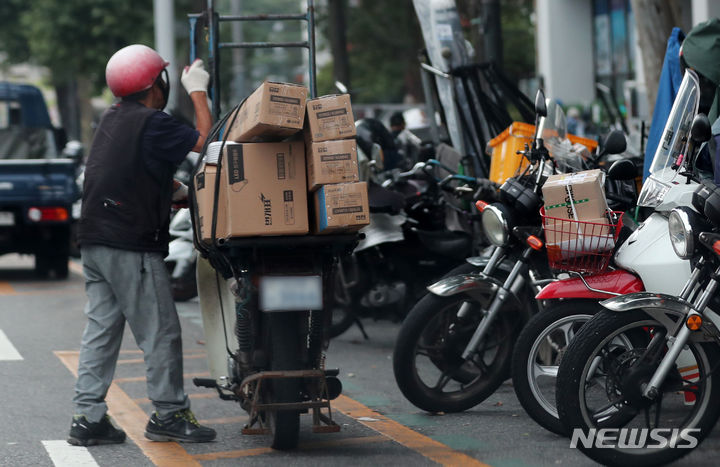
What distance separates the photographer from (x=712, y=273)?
183 inches

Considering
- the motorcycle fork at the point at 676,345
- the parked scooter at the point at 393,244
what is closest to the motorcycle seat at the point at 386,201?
the parked scooter at the point at 393,244

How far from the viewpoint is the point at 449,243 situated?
25.4 feet

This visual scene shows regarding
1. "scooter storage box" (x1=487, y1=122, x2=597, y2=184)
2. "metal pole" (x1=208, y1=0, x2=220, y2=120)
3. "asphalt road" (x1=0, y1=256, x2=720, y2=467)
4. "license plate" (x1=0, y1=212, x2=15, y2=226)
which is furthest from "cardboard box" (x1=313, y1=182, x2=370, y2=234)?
"license plate" (x1=0, y1=212, x2=15, y2=226)

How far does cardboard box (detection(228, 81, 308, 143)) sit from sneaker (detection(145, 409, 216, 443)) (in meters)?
1.43

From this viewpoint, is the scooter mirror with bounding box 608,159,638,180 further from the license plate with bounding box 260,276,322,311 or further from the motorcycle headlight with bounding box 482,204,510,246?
the license plate with bounding box 260,276,322,311

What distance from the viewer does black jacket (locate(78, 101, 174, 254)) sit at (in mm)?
5316

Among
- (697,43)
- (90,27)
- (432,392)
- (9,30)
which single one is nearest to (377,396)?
(432,392)

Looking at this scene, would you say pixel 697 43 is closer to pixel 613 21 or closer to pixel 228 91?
pixel 613 21

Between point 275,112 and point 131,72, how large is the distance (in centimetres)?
99

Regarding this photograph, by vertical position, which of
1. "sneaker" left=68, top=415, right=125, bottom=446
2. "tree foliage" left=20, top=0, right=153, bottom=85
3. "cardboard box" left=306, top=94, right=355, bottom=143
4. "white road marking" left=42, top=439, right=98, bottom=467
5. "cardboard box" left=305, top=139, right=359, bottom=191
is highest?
"tree foliage" left=20, top=0, right=153, bottom=85

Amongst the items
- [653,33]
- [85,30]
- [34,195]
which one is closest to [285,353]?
[653,33]

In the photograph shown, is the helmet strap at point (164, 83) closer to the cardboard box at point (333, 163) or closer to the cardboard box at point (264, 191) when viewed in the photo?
the cardboard box at point (264, 191)

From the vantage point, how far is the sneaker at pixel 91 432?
17.6 feet

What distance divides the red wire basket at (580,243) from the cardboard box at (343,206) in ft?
2.99
